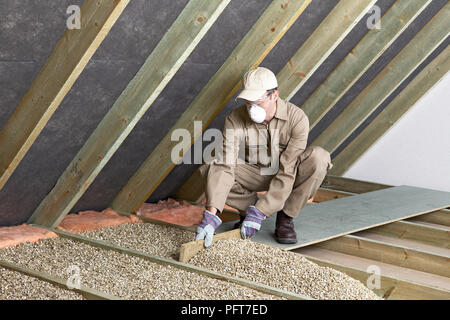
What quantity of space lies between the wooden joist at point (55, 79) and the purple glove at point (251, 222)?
1181 mm

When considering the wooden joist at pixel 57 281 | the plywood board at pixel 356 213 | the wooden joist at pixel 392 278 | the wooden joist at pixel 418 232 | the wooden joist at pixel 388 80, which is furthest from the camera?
the wooden joist at pixel 388 80

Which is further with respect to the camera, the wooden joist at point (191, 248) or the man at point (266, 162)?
the man at point (266, 162)

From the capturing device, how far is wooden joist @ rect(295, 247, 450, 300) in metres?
2.75

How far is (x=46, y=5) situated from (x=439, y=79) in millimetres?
3889

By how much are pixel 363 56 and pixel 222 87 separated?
127cm

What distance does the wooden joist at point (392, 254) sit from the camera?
322 centimetres

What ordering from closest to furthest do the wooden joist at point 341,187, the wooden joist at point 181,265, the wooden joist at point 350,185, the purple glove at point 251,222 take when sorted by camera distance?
the wooden joist at point 181,265, the purple glove at point 251,222, the wooden joist at point 341,187, the wooden joist at point 350,185

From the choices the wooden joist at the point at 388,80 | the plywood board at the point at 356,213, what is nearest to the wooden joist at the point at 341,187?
the plywood board at the point at 356,213

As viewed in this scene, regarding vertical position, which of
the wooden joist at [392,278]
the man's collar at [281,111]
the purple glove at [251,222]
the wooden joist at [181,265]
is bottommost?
the wooden joist at [181,265]

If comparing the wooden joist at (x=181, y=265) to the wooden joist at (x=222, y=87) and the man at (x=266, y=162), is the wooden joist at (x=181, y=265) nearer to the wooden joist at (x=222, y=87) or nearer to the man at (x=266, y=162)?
Answer: the man at (x=266, y=162)

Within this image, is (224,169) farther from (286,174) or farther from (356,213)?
(356,213)

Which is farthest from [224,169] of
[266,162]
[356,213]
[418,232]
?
[418,232]

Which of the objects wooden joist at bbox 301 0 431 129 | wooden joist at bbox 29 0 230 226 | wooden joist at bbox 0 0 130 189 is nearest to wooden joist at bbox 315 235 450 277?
wooden joist at bbox 301 0 431 129

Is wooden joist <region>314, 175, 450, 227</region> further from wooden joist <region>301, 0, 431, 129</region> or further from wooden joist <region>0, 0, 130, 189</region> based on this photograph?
wooden joist <region>0, 0, 130, 189</region>
